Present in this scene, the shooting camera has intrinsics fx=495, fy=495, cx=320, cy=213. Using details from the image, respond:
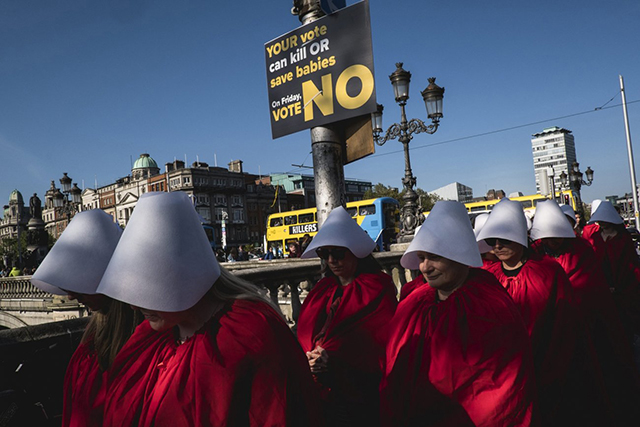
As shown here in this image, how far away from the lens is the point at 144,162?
303 ft

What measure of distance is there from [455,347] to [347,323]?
1045mm

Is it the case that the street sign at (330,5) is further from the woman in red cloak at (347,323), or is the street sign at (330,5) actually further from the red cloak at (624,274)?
the red cloak at (624,274)

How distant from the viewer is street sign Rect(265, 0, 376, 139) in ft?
13.7

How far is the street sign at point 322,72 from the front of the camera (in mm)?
4176

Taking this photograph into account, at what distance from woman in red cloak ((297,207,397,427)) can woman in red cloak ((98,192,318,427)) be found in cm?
153

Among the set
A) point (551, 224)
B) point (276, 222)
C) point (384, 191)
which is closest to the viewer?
point (551, 224)

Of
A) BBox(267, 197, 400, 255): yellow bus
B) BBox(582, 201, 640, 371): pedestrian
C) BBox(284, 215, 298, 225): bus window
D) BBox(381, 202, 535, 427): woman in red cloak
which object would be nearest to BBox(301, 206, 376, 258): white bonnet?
BBox(381, 202, 535, 427): woman in red cloak

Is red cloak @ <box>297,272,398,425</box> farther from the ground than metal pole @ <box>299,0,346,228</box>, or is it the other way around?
metal pole @ <box>299,0,346,228</box>

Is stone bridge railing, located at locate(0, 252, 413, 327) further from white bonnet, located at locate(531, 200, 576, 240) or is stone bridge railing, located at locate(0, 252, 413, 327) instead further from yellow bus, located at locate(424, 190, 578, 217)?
yellow bus, located at locate(424, 190, 578, 217)

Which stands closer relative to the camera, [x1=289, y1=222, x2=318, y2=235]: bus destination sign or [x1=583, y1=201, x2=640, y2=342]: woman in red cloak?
[x1=583, y1=201, x2=640, y2=342]: woman in red cloak

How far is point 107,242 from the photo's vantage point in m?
2.25

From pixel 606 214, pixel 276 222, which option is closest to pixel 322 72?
pixel 606 214

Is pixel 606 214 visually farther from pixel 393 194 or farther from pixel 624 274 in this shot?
pixel 393 194

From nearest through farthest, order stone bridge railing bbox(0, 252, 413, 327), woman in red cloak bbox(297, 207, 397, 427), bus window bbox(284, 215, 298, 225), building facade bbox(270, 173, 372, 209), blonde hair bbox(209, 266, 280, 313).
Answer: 1. blonde hair bbox(209, 266, 280, 313)
2. woman in red cloak bbox(297, 207, 397, 427)
3. stone bridge railing bbox(0, 252, 413, 327)
4. bus window bbox(284, 215, 298, 225)
5. building facade bbox(270, 173, 372, 209)
